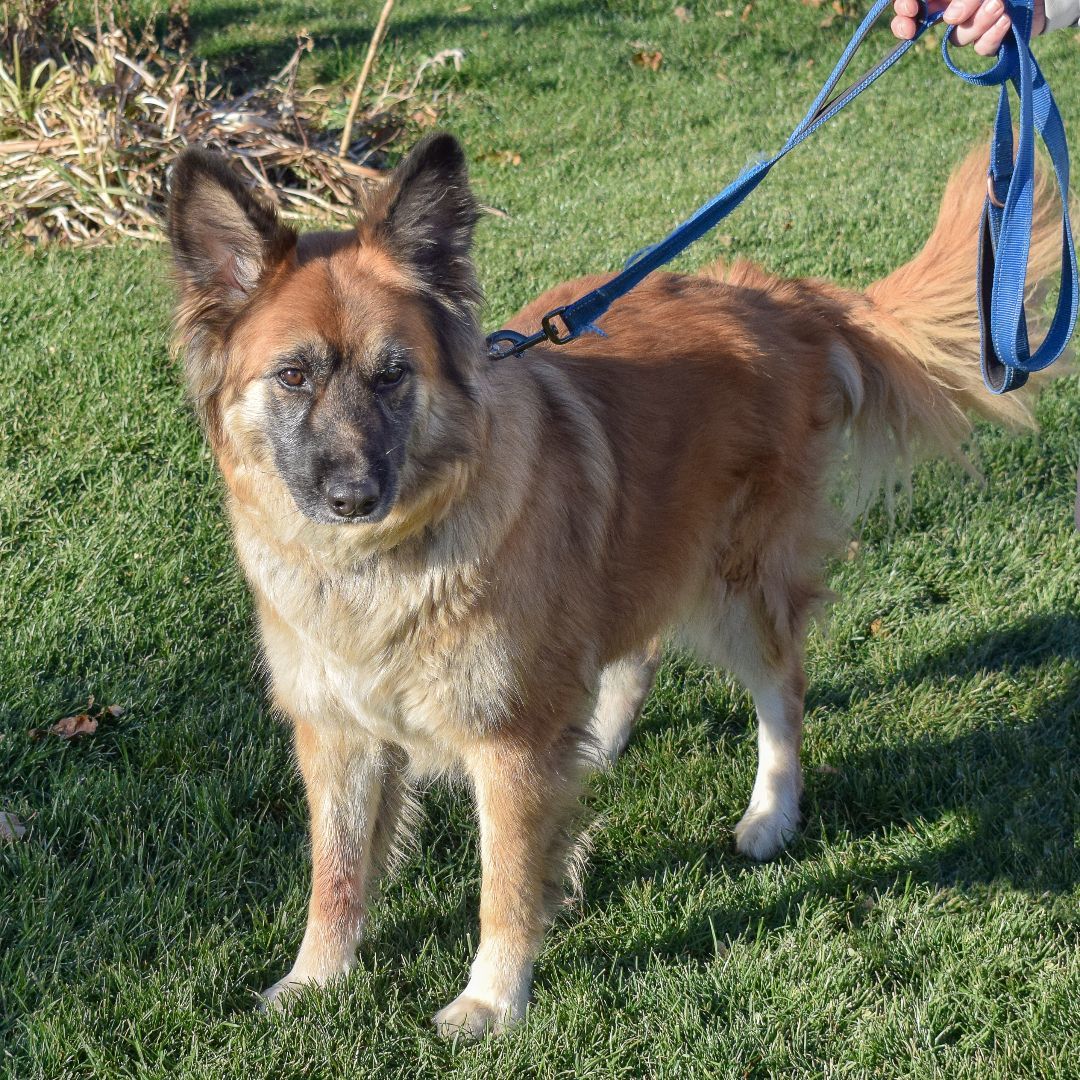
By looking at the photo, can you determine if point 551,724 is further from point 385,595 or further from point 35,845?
point 35,845

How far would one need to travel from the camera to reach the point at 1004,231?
110 inches

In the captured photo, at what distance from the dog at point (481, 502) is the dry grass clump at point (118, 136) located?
4842 mm

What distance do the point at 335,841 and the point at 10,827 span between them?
1054 mm

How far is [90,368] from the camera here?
18.6 ft

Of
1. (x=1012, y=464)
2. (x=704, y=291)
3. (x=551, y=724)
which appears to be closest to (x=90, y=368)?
(x=704, y=291)

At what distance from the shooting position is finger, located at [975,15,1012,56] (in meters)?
2.81

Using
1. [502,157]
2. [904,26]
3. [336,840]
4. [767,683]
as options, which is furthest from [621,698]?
[502,157]

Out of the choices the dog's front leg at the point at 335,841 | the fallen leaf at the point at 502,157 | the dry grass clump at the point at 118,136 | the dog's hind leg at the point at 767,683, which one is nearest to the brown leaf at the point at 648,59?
the fallen leaf at the point at 502,157

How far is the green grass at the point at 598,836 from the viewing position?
115 inches

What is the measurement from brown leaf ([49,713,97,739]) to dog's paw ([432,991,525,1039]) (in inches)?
62.3

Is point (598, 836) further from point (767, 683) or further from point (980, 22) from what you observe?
point (980, 22)

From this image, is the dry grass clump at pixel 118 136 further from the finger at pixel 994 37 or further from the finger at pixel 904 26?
the finger at pixel 994 37

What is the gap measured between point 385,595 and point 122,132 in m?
6.07

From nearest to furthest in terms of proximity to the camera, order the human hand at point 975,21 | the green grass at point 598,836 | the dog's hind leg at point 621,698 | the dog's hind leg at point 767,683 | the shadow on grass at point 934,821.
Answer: the human hand at point 975,21 < the green grass at point 598,836 < the shadow on grass at point 934,821 < the dog's hind leg at point 767,683 < the dog's hind leg at point 621,698
